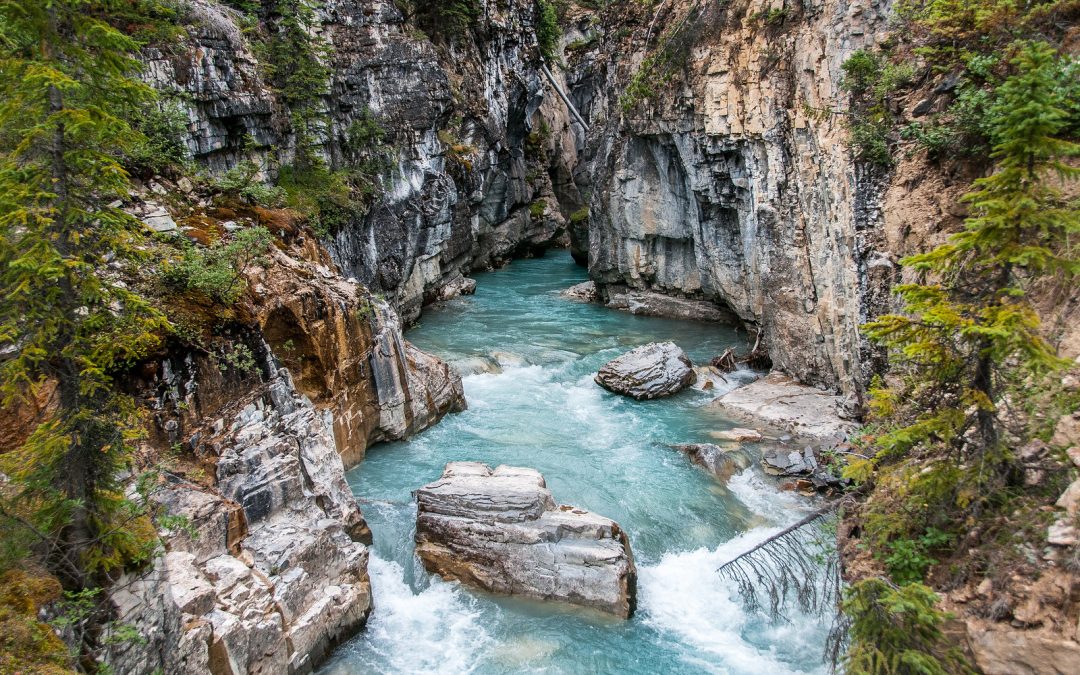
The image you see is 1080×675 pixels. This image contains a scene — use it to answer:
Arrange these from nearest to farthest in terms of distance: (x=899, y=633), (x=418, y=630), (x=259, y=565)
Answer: (x=899, y=633) → (x=259, y=565) → (x=418, y=630)

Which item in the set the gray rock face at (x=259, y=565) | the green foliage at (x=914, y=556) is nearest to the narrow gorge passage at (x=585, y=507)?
the gray rock face at (x=259, y=565)

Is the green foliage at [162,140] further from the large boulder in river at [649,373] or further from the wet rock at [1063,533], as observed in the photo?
the wet rock at [1063,533]

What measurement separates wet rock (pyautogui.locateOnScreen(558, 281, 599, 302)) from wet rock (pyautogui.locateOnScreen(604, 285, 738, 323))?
102 cm

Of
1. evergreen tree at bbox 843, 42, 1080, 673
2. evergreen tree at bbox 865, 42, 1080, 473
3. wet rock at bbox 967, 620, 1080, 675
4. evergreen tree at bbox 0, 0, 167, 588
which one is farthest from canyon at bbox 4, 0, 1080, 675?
evergreen tree at bbox 865, 42, 1080, 473

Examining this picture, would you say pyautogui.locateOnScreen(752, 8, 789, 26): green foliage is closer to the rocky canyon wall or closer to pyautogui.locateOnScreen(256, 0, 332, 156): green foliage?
the rocky canyon wall

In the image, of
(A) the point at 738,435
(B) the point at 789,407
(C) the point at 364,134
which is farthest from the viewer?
(C) the point at 364,134

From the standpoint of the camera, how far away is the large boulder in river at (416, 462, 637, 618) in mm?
9359

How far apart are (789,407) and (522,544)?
8.57m

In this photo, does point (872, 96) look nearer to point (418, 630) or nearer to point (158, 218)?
point (418, 630)

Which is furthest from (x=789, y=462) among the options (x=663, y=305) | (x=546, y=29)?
A: (x=546, y=29)

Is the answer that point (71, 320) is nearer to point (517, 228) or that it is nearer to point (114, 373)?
point (114, 373)

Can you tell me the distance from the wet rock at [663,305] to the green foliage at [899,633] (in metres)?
19.0

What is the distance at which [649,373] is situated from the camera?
17.4 m

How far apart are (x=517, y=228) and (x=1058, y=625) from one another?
110 ft
